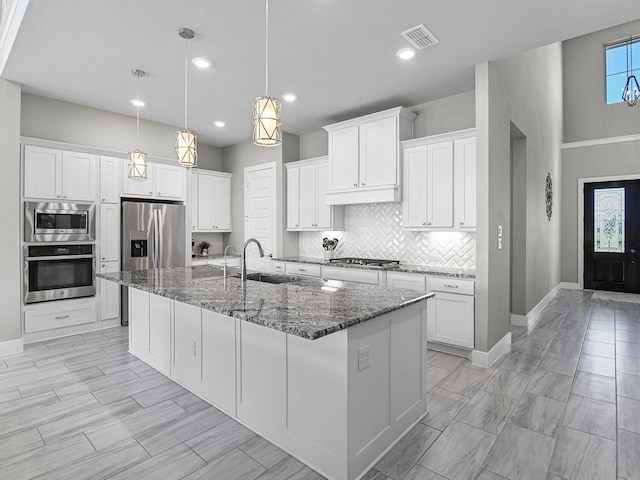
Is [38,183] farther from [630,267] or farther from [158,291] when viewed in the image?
Result: [630,267]

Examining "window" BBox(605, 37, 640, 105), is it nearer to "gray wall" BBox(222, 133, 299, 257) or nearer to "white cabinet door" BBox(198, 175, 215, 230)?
"gray wall" BBox(222, 133, 299, 257)

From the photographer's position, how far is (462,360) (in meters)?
3.70

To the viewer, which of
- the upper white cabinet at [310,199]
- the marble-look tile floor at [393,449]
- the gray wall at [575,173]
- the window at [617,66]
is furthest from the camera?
the window at [617,66]

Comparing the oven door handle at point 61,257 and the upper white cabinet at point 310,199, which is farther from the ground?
the upper white cabinet at point 310,199

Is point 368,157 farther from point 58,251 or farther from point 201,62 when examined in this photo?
point 58,251

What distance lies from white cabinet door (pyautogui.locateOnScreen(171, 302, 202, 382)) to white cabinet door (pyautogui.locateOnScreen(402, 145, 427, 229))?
272 centimetres

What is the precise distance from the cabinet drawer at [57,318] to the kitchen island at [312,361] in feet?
6.88

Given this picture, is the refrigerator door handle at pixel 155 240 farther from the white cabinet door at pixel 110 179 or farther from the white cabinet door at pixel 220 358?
the white cabinet door at pixel 220 358

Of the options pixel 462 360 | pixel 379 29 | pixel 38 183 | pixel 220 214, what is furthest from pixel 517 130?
pixel 38 183

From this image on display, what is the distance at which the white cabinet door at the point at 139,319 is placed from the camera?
3.54 metres

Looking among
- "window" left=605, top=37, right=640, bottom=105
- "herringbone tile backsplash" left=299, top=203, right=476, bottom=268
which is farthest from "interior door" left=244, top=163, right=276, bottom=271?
"window" left=605, top=37, right=640, bottom=105

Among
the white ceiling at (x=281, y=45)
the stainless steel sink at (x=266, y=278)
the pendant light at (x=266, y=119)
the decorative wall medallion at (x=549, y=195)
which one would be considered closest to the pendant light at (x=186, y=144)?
the white ceiling at (x=281, y=45)

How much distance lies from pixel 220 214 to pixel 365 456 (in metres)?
5.36

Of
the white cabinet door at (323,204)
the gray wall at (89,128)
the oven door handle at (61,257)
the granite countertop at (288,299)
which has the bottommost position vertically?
the granite countertop at (288,299)
